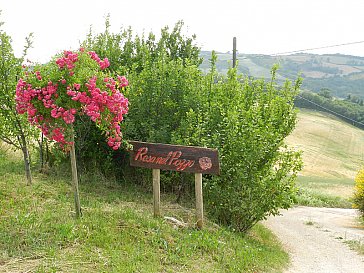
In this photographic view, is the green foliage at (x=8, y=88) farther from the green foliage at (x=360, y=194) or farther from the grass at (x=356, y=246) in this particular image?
the green foliage at (x=360, y=194)

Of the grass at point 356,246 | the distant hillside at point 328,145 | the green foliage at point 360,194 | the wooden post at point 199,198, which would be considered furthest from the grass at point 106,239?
the distant hillside at point 328,145

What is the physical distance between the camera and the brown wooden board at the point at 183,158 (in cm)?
829

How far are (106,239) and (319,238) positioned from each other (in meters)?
7.94

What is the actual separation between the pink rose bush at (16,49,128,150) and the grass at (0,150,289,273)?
152 centimetres

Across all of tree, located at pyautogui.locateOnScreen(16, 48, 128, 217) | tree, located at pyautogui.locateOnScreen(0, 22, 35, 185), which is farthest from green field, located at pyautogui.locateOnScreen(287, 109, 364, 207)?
tree, located at pyautogui.locateOnScreen(16, 48, 128, 217)

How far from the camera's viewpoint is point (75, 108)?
6.96m

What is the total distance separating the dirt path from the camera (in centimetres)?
930

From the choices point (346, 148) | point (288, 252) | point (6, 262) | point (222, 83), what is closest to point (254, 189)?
point (288, 252)

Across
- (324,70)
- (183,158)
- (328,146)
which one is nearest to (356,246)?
(183,158)

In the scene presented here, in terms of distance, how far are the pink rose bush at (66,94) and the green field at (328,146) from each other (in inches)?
1371

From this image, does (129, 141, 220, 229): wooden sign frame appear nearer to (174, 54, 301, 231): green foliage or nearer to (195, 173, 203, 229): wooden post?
(195, 173, 203, 229): wooden post

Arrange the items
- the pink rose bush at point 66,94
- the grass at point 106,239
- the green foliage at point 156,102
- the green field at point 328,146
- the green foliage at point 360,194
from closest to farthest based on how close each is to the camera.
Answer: the grass at point 106,239
the pink rose bush at point 66,94
the green foliage at point 156,102
the green foliage at point 360,194
the green field at point 328,146

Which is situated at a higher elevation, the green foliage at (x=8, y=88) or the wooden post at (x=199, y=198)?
the green foliage at (x=8, y=88)

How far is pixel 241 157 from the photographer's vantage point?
366 inches
